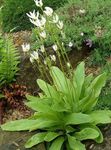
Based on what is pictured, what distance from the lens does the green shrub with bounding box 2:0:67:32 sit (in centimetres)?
884

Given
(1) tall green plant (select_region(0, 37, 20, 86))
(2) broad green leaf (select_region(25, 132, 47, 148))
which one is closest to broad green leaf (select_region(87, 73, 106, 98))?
(2) broad green leaf (select_region(25, 132, 47, 148))

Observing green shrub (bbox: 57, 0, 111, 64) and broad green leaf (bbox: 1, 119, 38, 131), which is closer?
broad green leaf (bbox: 1, 119, 38, 131)

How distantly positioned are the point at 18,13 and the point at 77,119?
373 centimetres

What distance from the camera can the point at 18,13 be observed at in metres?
8.88

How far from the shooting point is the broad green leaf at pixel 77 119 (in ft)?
18.4

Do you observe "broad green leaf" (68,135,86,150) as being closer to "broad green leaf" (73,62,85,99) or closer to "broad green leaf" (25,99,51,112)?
"broad green leaf" (25,99,51,112)

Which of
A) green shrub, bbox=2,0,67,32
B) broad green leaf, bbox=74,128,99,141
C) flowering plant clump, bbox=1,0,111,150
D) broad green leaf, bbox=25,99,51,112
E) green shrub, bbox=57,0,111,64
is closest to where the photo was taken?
broad green leaf, bbox=74,128,99,141

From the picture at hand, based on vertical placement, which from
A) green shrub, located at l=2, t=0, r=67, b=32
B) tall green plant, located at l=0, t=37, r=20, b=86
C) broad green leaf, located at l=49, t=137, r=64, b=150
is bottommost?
broad green leaf, located at l=49, t=137, r=64, b=150

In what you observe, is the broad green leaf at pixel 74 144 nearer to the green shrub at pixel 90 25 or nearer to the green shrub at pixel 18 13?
the green shrub at pixel 90 25

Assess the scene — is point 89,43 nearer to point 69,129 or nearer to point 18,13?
point 69,129

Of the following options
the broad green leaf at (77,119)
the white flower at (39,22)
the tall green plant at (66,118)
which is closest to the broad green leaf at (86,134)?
the tall green plant at (66,118)

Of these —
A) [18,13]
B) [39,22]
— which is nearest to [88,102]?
[39,22]

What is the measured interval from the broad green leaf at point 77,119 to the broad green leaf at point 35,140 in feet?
1.16

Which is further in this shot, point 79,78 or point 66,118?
point 79,78
